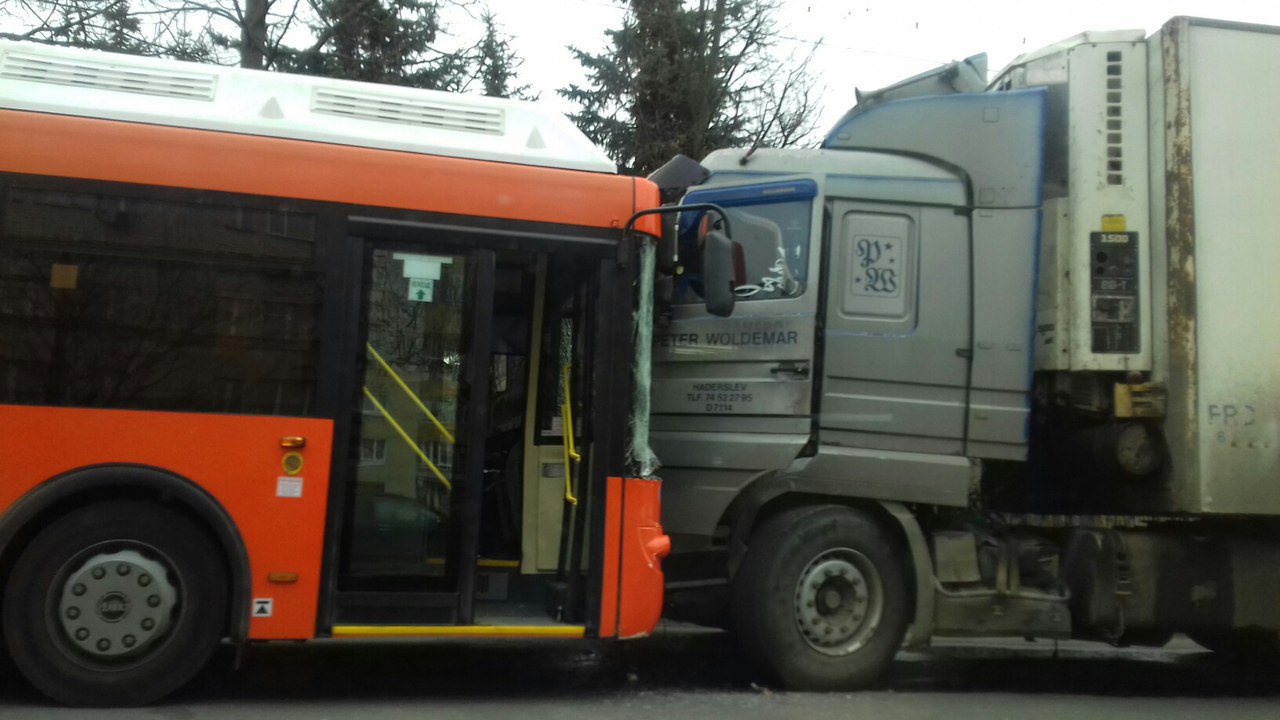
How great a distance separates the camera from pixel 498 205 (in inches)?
233

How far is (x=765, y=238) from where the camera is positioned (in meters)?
6.89

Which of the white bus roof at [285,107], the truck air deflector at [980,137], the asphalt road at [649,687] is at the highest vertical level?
the truck air deflector at [980,137]

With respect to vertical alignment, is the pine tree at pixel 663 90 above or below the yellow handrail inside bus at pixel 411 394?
above

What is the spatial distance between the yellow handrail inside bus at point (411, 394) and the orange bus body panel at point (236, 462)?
393 millimetres

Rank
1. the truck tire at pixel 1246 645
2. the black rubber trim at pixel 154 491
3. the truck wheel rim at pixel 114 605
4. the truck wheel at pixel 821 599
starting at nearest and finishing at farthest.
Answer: the black rubber trim at pixel 154 491 → the truck wheel rim at pixel 114 605 → the truck wheel at pixel 821 599 → the truck tire at pixel 1246 645

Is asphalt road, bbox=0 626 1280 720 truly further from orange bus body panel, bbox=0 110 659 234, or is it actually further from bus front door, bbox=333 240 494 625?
orange bus body panel, bbox=0 110 659 234

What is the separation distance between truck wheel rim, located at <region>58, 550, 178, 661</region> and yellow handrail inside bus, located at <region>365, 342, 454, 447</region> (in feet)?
4.72

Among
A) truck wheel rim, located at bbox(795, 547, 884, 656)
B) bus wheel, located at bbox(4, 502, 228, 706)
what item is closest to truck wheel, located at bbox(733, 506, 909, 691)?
truck wheel rim, located at bbox(795, 547, 884, 656)

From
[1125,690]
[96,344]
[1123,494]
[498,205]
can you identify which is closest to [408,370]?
[498,205]

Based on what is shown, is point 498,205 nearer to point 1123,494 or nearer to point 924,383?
point 924,383

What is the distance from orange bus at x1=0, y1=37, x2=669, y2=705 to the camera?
5363mm

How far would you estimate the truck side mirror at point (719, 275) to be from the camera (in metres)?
5.96

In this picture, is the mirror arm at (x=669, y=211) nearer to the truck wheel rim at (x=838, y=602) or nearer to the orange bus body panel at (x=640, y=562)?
the orange bus body panel at (x=640, y=562)

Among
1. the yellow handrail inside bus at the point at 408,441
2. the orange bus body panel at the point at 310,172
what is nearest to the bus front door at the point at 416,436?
the yellow handrail inside bus at the point at 408,441
